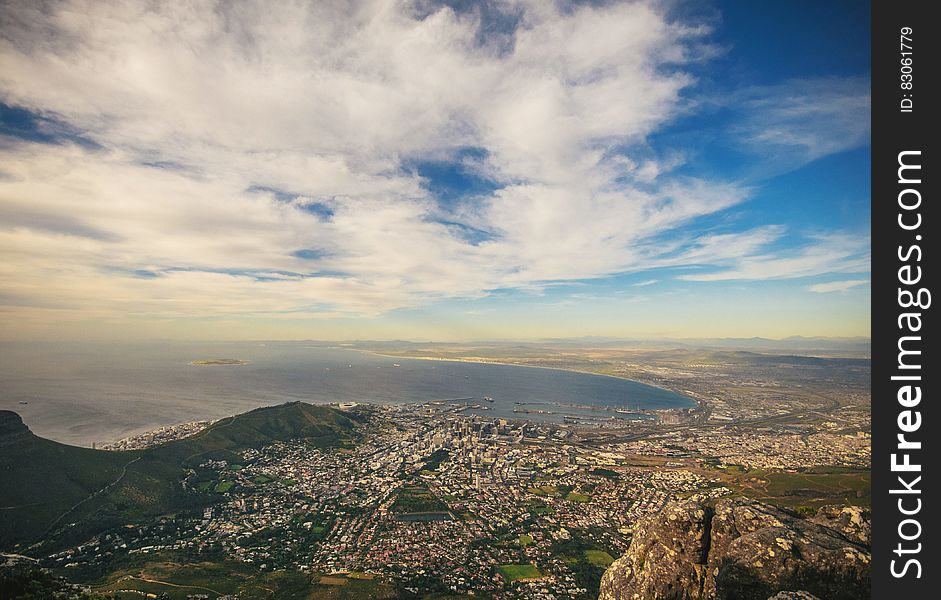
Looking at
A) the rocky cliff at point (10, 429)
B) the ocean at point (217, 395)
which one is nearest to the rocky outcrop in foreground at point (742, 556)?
the rocky cliff at point (10, 429)

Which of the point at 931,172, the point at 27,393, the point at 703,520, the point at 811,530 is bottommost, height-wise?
the point at 27,393

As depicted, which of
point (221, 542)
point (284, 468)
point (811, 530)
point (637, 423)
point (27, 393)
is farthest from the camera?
point (27, 393)

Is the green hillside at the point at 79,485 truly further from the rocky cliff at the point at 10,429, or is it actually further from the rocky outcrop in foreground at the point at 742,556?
the rocky outcrop in foreground at the point at 742,556

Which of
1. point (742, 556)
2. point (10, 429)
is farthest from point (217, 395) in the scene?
point (742, 556)

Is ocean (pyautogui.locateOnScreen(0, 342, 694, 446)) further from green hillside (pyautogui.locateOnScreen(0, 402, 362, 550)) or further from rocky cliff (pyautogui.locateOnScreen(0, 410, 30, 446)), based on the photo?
green hillside (pyautogui.locateOnScreen(0, 402, 362, 550))

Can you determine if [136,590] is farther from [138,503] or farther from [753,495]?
[753,495]

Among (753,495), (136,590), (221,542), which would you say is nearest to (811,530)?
(136,590)

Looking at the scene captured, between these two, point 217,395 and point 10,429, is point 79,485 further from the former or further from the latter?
point 217,395
